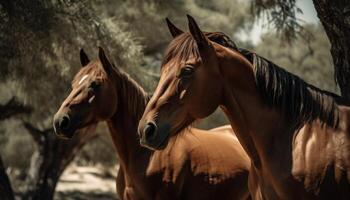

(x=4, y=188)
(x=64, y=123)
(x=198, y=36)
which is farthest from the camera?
(x=4, y=188)

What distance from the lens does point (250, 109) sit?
3.92m

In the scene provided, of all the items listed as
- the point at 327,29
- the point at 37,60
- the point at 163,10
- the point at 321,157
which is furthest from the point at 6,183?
the point at 163,10

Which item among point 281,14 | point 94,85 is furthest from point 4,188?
point 281,14

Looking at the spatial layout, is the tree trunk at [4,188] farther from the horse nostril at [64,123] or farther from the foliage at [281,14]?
the foliage at [281,14]

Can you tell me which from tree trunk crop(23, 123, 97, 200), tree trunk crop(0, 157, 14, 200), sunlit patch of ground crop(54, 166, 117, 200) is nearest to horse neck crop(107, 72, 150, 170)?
tree trunk crop(0, 157, 14, 200)

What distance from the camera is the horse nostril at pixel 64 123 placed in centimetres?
566

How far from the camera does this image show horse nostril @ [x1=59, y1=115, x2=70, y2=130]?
5657mm

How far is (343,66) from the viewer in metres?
4.95

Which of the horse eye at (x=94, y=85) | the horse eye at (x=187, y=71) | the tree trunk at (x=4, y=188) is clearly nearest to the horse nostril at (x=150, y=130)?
the horse eye at (x=187, y=71)

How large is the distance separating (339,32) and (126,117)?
2165 mm

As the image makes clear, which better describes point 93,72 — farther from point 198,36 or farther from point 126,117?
point 198,36

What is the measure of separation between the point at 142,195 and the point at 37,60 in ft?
13.9

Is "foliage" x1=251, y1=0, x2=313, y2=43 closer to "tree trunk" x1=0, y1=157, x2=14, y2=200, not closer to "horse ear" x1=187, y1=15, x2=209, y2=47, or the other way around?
"horse ear" x1=187, y1=15, x2=209, y2=47

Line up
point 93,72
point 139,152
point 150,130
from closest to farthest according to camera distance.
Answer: point 150,130, point 139,152, point 93,72
